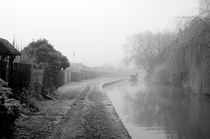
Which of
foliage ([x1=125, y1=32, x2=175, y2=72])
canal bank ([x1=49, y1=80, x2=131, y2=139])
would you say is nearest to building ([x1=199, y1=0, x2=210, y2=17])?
canal bank ([x1=49, y1=80, x2=131, y2=139])

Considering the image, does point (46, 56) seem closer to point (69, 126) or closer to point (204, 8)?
point (204, 8)

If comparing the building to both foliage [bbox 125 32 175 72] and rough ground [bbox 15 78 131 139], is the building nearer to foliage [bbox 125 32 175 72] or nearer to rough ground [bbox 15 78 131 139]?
rough ground [bbox 15 78 131 139]

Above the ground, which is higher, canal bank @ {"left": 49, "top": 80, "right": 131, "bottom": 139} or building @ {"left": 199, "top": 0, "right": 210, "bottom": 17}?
building @ {"left": 199, "top": 0, "right": 210, "bottom": 17}

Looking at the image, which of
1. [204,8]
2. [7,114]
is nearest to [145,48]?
[204,8]

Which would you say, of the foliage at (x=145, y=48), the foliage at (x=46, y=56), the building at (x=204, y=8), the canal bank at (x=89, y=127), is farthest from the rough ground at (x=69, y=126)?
the foliage at (x=145, y=48)

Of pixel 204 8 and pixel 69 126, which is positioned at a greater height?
pixel 204 8

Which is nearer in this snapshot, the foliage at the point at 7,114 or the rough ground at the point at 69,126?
the foliage at the point at 7,114

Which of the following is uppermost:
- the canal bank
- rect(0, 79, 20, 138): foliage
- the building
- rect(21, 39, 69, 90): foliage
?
the building

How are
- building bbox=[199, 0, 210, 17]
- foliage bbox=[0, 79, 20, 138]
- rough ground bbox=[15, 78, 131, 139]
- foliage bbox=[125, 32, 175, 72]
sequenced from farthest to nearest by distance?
foliage bbox=[125, 32, 175, 72], building bbox=[199, 0, 210, 17], rough ground bbox=[15, 78, 131, 139], foliage bbox=[0, 79, 20, 138]

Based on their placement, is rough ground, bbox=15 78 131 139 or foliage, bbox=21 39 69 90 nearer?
rough ground, bbox=15 78 131 139

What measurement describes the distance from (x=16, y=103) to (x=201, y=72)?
1301cm

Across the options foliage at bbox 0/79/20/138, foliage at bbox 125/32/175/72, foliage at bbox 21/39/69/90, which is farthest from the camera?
foliage at bbox 125/32/175/72

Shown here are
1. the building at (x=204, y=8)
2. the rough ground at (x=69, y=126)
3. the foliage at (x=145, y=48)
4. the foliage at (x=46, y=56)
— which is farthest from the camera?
the foliage at (x=145, y=48)

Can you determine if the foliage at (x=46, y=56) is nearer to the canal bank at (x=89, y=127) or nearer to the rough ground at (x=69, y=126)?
the rough ground at (x=69, y=126)
